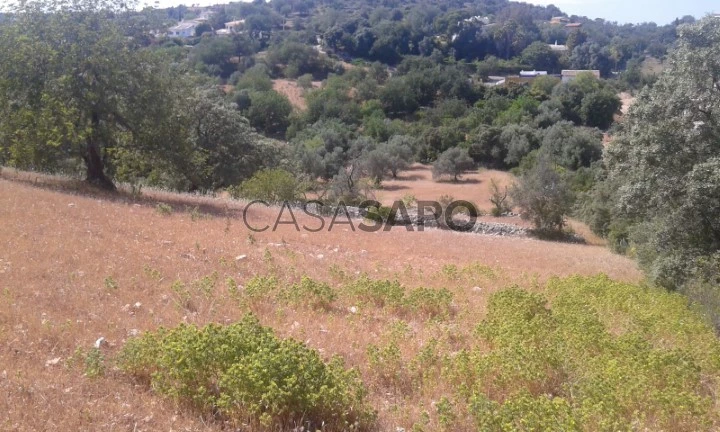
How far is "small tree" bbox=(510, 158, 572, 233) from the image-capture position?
81.3 feet

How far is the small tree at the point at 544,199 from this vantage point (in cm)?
2478

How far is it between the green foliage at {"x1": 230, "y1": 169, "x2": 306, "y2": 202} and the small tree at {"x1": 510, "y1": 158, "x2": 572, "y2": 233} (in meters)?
10.7

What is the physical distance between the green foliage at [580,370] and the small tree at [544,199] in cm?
1773

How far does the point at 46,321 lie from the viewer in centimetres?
522

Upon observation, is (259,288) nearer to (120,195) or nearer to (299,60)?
(120,195)

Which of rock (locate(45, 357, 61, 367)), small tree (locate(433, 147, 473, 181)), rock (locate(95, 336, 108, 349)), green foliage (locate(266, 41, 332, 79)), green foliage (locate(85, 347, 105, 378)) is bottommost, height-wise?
small tree (locate(433, 147, 473, 181))

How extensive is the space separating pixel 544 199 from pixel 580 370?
67.2ft

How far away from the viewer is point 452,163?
42.3 meters

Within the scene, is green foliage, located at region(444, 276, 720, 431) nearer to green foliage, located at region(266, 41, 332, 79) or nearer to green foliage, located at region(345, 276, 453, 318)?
green foliage, located at region(345, 276, 453, 318)

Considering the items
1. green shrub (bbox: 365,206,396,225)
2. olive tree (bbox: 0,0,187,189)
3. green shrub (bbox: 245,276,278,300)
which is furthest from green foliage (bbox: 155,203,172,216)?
green shrub (bbox: 365,206,396,225)

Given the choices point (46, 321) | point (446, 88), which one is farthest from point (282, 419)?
point (446, 88)

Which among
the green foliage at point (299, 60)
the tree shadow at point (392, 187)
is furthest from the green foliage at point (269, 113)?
the green foliage at point (299, 60)

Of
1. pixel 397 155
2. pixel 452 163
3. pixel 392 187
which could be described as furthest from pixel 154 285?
pixel 397 155

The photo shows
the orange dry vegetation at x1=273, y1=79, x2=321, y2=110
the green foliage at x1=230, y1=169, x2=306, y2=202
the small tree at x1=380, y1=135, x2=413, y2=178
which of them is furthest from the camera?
the orange dry vegetation at x1=273, y1=79, x2=321, y2=110
